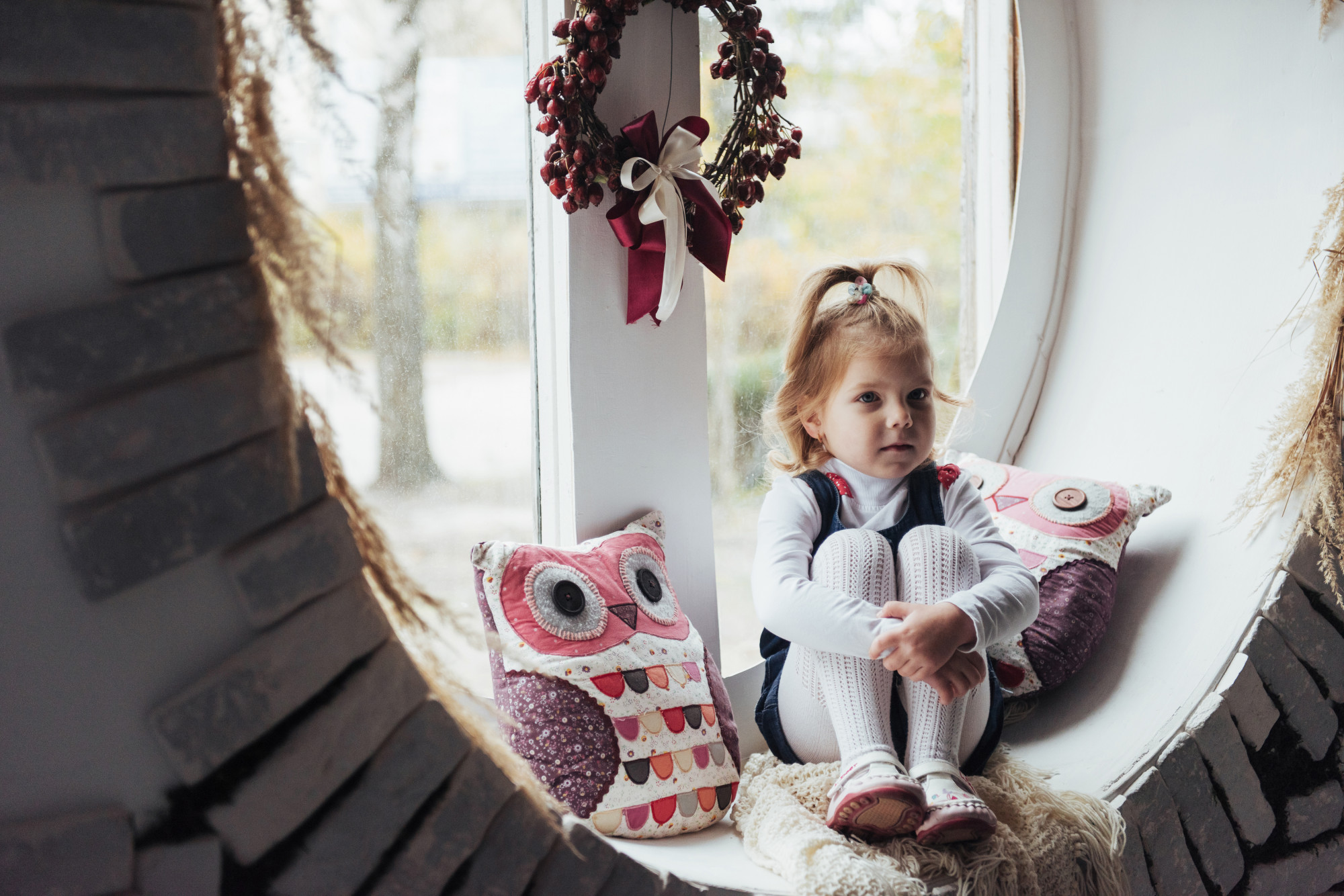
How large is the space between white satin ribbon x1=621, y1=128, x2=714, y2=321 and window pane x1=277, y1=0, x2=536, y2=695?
0.83ft

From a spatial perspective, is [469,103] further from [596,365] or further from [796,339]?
[796,339]

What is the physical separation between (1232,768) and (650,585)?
0.92m

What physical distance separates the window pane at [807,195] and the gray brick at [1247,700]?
2.73 ft

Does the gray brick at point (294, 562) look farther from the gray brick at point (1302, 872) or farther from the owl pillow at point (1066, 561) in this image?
the gray brick at point (1302, 872)

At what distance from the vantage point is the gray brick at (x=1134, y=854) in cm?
123

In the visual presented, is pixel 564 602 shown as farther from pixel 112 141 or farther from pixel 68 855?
pixel 112 141

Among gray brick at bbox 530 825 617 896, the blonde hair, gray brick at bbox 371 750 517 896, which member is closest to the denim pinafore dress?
the blonde hair

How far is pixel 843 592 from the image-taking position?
50.2 inches

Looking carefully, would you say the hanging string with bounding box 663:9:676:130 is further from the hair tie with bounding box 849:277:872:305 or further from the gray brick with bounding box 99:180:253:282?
the gray brick with bounding box 99:180:253:282

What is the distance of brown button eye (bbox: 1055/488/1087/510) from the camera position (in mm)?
1607

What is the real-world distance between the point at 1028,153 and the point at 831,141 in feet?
1.56

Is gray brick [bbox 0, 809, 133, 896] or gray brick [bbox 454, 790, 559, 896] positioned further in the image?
gray brick [bbox 454, 790, 559, 896]

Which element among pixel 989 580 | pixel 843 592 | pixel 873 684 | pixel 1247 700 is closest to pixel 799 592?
pixel 843 592

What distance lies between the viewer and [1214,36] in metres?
1.74
